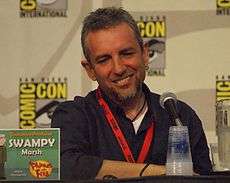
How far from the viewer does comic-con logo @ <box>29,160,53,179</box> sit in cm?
115

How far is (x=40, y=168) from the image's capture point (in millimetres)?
1165

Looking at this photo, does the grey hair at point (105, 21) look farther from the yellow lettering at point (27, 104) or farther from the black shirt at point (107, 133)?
the yellow lettering at point (27, 104)

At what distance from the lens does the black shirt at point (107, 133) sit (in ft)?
5.00

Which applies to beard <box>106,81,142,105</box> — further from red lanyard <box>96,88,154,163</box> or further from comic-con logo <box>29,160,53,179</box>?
comic-con logo <box>29,160,53,179</box>

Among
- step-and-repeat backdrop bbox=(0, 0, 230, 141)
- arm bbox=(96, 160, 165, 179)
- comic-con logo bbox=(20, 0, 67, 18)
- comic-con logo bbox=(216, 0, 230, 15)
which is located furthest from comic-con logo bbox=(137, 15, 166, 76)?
arm bbox=(96, 160, 165, 179)

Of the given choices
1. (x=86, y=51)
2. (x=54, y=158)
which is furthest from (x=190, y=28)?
(x=54, y=158)

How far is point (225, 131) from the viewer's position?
1.42 m

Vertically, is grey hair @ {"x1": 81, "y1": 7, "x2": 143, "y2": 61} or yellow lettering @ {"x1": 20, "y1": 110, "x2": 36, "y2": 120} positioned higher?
grey hair @ {"x1": 81, "y1": 7, "x2": 143, "y2": 61}

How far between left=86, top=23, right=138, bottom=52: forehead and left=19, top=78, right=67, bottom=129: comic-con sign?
1036mm

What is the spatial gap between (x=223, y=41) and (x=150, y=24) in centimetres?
37

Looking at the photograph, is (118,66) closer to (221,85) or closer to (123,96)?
(123,96)

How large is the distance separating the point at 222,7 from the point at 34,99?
105cm

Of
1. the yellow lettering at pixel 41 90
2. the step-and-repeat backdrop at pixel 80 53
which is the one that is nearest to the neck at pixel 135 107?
the step-and-repeat backdrop at pixel 80 53

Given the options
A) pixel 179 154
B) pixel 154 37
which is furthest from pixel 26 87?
pixel 179 154
